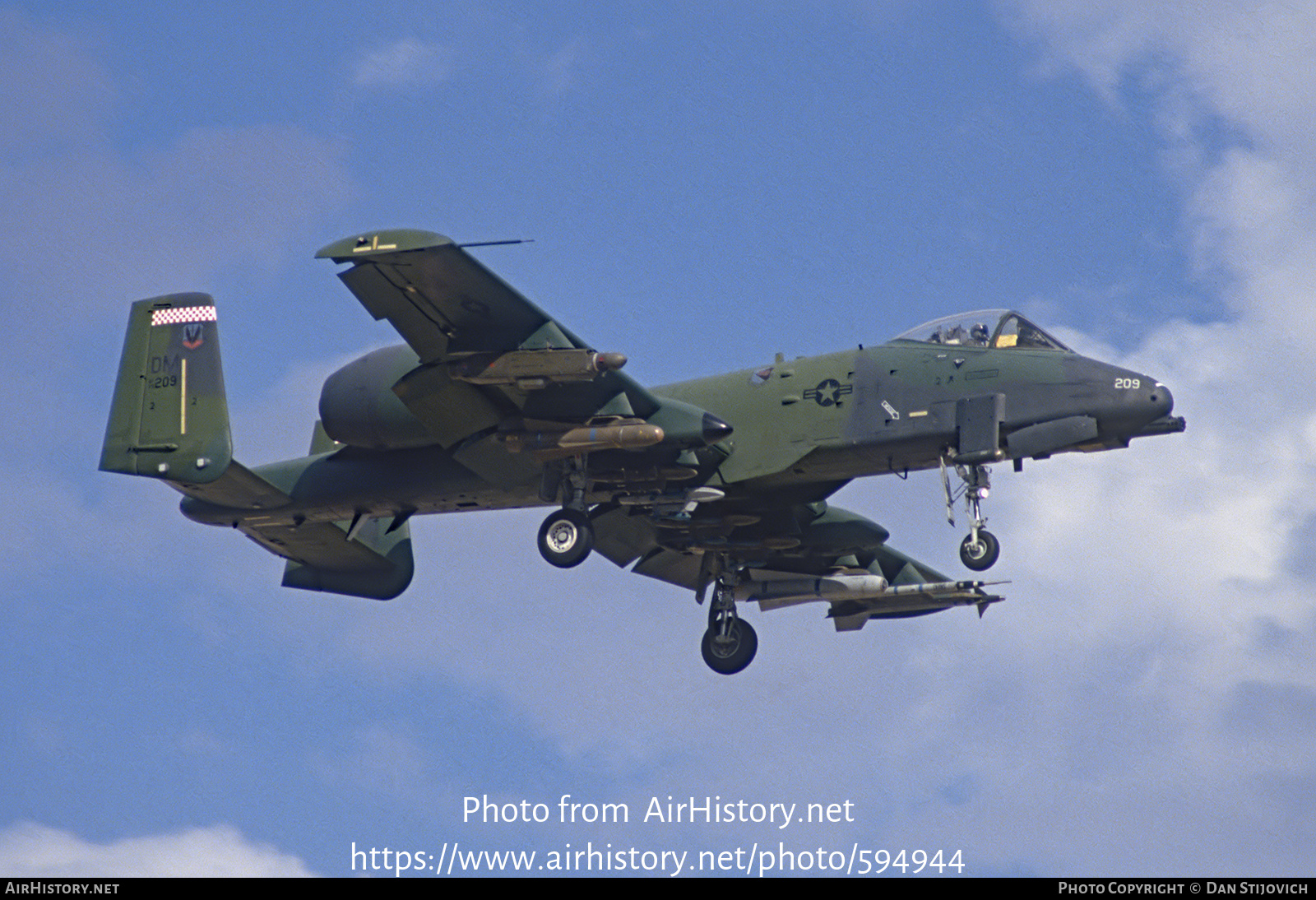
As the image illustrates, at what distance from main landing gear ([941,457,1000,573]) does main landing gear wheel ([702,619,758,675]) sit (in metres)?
6.18

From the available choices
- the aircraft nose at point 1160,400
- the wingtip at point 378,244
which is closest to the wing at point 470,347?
the wingtip at point 378,244

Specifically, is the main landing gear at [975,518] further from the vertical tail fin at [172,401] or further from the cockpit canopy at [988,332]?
the vertical tail fin at [172,401]

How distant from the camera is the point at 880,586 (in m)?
34.5

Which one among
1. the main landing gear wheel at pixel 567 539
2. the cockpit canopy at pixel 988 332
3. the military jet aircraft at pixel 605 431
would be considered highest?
the cockpit canopy at pixel 988 332

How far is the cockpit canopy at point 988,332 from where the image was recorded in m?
29.6

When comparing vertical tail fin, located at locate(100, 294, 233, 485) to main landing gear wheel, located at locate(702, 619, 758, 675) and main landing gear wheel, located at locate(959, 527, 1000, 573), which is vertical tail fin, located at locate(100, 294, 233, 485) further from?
main landing gear wheel, located at locate(959, 527, 1000, 573)

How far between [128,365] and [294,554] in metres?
4.88

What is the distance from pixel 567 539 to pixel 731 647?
557cm

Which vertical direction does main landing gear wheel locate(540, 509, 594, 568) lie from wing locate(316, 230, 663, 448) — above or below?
below

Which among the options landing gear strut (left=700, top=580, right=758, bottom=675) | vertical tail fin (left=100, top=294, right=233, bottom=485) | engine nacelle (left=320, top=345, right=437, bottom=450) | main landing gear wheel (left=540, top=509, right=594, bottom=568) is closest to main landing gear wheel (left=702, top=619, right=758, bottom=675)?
landing gear strut (left=700, top=580, right=758, bottom=675)

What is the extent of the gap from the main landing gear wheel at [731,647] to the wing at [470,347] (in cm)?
614

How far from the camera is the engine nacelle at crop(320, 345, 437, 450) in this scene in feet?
100
